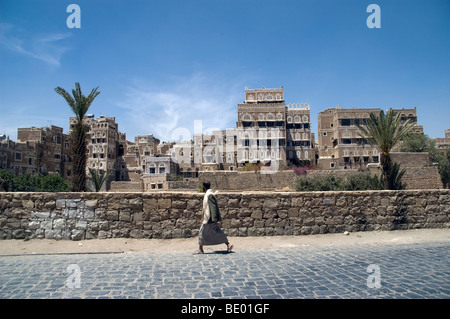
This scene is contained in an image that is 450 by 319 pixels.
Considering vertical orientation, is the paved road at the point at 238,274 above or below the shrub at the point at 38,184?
below

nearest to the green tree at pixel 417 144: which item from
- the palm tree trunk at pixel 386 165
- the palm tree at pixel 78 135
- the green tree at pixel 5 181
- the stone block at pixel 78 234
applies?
the palm tree trunk at pixel 386 165

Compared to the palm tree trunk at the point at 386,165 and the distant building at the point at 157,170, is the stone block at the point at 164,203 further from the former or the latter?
the distant building at the point at 157,170

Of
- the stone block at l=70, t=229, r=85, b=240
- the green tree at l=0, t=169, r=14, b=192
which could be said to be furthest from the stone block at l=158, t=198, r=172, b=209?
the green tree at l=0, t=169, r=14, b=192

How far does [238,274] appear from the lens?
5.28 metres

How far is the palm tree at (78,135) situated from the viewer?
18.2 metres

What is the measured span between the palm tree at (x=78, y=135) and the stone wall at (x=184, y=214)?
10383 mm

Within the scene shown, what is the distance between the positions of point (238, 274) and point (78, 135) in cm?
1610

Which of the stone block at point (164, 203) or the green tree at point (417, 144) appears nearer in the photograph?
the stone block at point (164, 203)

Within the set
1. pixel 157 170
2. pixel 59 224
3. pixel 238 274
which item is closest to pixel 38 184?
pixel 157 170

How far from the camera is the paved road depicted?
4320mm

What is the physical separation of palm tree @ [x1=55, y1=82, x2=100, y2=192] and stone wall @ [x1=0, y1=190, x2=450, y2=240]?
34.1ft

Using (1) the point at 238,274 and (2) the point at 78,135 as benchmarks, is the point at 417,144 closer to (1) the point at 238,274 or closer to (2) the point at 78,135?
(2) the point at 78,135

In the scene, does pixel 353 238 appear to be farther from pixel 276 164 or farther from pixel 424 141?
pixel 424 141

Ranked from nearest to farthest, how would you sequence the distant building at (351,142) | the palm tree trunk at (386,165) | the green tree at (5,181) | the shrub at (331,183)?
the palm tree trunk at (386,165)
the shrub at (331,183)
the green tree at (5,181)
the distant building at (351,142)
